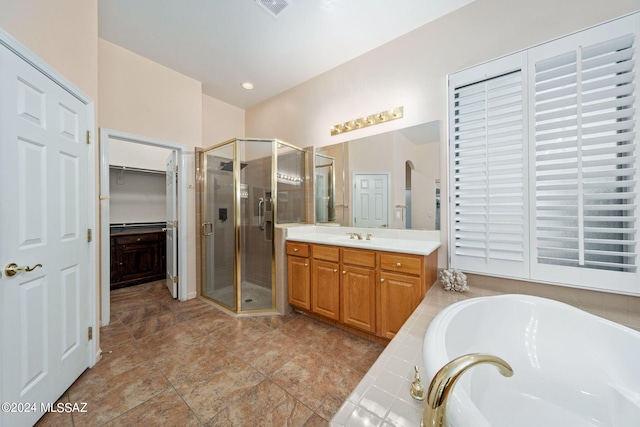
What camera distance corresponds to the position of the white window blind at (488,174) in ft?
5.96

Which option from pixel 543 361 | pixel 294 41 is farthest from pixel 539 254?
pixel 294 41

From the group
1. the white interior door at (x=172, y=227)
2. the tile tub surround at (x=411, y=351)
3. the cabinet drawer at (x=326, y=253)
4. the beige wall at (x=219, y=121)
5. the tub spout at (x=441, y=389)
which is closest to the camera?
the tub spout at (x=441, y=389)

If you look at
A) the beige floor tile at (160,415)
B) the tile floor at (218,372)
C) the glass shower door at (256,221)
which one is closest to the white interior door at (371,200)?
the glass shower door at (256,221)

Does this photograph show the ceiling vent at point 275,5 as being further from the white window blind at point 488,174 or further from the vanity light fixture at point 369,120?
the white window blind at point 488,174

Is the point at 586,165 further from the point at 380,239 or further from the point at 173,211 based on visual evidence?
the point at 173,211

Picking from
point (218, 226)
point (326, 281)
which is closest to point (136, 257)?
point (218, 226)

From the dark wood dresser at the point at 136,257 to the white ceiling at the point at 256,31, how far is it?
250cm

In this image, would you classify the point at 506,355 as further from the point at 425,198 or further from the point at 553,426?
the point at 425,198

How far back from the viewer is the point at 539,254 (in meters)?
1.75

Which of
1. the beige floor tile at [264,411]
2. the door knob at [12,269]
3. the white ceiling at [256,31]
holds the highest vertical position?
the white ceiling at [256,31]

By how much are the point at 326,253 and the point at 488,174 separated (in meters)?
1.57

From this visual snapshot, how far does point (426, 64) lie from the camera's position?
2.24m

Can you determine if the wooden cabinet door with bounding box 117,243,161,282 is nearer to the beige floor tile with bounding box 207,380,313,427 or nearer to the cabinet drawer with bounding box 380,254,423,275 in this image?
the beige floor tile with bounding box 207,380,313,427

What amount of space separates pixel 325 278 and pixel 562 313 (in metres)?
1.66
